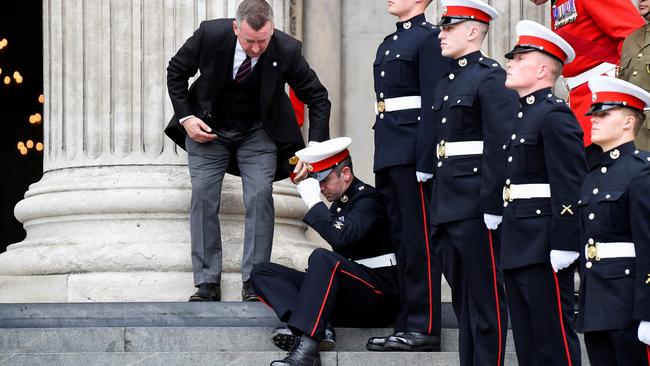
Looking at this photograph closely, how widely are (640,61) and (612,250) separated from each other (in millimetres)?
2041

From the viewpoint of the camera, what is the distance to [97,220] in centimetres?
955

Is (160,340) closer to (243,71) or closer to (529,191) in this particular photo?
(243,71)

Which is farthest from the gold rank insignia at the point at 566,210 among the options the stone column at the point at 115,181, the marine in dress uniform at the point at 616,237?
the stone column at the point at 115,181

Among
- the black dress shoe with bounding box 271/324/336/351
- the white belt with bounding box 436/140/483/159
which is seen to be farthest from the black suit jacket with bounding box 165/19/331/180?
the white belt with bounding box 436/140/483/159

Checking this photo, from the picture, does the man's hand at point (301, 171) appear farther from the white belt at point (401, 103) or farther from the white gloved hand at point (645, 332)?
the white gloved hand at point (645, 332)

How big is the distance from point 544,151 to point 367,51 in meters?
4.88

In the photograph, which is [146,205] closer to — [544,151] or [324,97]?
[324,97]

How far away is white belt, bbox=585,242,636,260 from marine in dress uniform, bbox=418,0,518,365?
2.73ft

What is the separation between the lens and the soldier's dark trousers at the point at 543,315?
6.57 metres

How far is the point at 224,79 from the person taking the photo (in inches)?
349

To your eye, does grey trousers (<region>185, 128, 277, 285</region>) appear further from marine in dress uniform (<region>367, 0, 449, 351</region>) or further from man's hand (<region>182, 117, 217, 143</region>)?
marine in dress uniform (<region>367, 0, 449, 351</region>)

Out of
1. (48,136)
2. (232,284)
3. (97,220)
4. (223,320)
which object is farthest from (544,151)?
(48,136)

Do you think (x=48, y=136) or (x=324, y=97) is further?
(x=48, y=136)

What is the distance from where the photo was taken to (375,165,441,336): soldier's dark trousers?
25.8 feet
